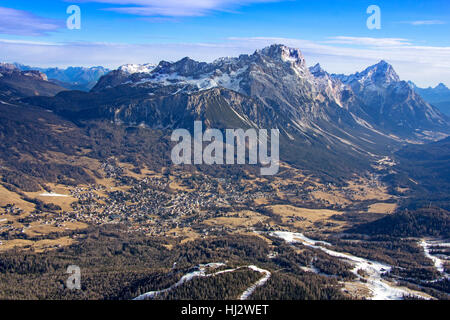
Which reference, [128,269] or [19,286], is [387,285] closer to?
[128,269]
